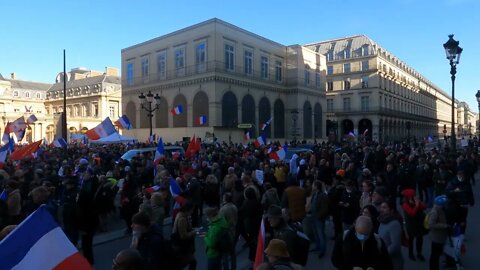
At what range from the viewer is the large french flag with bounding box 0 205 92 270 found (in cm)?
291

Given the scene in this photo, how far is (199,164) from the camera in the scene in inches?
577

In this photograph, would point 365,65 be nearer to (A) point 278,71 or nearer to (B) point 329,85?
(B) point 329,85

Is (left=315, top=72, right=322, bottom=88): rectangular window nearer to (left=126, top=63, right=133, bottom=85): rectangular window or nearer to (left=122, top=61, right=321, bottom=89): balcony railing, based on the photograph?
(left=122, top=61, right=321, bottom=89): balcony railing

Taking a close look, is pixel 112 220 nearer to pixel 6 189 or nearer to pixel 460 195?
pixel 6 189

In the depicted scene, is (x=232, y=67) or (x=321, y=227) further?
(x=232, y=67)

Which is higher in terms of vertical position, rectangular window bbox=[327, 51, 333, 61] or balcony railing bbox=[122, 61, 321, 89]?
rectangular window bbox=[327, 51, 333, 61]

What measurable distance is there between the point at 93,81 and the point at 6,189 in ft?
275

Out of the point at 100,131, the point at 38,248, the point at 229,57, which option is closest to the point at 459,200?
the point at 38,248

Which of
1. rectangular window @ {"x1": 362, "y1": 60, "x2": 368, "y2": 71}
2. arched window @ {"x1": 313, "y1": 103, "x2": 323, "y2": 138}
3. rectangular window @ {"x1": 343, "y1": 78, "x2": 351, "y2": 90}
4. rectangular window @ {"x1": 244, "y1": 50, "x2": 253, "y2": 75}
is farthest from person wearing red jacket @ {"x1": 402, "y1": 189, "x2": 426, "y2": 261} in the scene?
rectangular window @ {"x1": 343, "y1": 78, "x2": 351, "y2": 90}

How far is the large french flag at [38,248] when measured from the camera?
2.91 metres

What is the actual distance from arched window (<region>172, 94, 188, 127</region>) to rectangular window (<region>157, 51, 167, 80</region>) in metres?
3.59

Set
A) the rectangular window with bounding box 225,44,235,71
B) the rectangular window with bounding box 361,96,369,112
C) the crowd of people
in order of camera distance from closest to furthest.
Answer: the crowd of people < the rectangular window with bounding box 225,44,235,71 < the rectangular window with bounding box 361,96,369,112

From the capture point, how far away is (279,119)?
51062mm

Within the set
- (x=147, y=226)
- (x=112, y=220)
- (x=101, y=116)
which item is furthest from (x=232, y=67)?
(x=101, y=116)
